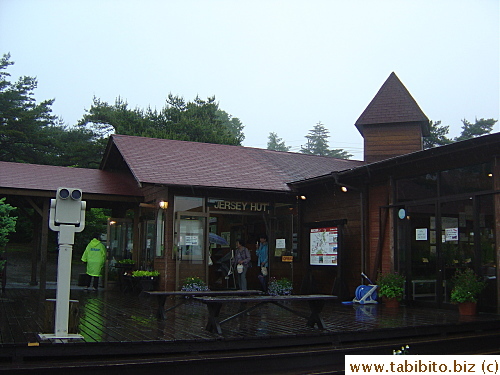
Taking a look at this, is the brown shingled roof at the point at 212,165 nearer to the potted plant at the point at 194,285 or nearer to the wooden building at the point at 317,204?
the wooden building at the point at 317,204

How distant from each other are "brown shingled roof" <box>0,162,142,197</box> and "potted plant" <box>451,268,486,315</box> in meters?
→ 8.28

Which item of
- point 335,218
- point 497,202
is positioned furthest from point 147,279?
point 497,202

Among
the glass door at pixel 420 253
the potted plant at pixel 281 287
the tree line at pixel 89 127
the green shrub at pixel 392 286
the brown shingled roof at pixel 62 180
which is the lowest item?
the potted plant at pixel 281 287

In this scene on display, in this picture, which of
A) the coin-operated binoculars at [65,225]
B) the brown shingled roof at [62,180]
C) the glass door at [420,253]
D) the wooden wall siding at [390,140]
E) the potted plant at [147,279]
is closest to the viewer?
the coin-operated binoculars at [65,225]

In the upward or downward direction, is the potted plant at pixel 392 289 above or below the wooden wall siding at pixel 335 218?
below

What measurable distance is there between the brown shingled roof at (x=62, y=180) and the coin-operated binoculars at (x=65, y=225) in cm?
640

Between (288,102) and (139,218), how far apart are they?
93412 mm

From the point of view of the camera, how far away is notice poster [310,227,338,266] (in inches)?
449

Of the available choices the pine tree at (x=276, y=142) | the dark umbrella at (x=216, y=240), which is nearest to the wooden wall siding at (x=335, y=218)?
the dark umbrella at (x=216, y=240)

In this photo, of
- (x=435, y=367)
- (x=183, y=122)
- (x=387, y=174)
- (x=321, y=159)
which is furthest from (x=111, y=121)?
(x=435, y=367)

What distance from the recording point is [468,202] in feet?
Result: 29.6

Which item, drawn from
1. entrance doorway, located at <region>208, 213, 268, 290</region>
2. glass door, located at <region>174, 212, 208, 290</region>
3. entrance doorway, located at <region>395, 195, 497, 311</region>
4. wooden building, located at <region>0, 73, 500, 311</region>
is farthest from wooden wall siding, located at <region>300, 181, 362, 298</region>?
glass door, located at <region>174, 212, 208, 290</region>

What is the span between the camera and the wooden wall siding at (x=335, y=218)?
11.6 m

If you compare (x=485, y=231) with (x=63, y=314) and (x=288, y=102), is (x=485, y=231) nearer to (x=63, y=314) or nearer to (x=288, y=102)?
(x=63, y=314)
